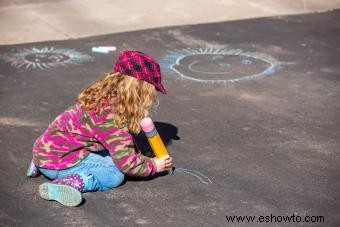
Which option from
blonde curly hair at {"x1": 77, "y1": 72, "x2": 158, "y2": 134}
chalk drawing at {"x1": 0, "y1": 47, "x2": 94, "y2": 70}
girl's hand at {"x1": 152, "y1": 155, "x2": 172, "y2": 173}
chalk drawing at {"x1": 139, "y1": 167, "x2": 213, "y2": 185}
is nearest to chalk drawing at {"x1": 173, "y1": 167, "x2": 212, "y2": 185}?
chalk drawing at {"x1": 139, "y1": 167, "x2": 213, "y2": 185}

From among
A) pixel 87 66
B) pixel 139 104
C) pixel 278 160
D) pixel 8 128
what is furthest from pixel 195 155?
pixel 87 66

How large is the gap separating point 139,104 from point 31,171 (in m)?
0.93

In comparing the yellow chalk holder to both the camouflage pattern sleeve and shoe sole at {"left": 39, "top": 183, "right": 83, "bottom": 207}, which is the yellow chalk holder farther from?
shoe sole at {"left": 39, "top": 183, "right": 83, "bottom": 207}

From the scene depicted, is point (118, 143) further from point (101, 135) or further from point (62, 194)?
point (62, 194)

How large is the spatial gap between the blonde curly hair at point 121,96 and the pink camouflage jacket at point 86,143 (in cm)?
5

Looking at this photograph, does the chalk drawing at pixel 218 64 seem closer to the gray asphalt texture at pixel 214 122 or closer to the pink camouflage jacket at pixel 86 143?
the gray asphalt texture at pixel 214 122

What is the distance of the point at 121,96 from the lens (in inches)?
163

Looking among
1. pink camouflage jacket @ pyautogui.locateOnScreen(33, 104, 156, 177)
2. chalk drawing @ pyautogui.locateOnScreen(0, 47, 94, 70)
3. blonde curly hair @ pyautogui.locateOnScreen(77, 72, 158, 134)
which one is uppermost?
blonde curly hair @ pyautogui.locateOnScreen(77, 72, 158, 134)

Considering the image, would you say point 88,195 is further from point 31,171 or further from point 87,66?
point 87,66

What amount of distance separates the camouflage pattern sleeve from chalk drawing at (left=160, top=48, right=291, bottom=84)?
8.49ft

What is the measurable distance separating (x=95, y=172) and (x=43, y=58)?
3352 millimetres

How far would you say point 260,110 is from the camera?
5.89 metres

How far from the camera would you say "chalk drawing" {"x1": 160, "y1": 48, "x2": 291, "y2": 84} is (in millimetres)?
6828

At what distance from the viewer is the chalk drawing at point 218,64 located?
22.4 feet
